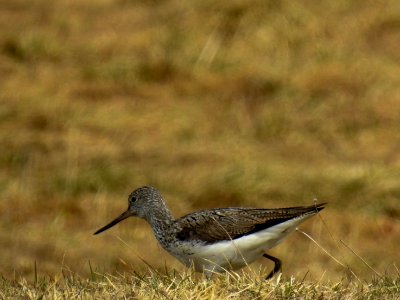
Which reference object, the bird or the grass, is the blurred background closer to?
the bird

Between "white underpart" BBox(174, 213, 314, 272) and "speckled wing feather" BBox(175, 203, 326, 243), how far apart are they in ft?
0.14

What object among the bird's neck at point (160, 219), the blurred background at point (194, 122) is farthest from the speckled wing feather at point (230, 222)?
the blurred background at point (194, 122)

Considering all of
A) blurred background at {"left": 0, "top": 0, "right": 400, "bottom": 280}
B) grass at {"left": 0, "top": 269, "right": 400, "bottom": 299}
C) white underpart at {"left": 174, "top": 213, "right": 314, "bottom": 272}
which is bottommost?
blurred background at {"left": 0, "top": 0, "right": 400, "bottom": 280}

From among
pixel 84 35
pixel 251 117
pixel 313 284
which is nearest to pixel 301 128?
pixel 251 117

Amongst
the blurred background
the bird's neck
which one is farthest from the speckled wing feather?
the blurred background

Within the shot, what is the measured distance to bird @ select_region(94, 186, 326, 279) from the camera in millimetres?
9445

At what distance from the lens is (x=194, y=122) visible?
1772cm

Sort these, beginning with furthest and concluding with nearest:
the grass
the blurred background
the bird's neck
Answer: the blurred background → the bird's neck → the grass

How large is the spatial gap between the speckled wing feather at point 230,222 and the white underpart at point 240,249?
42mm

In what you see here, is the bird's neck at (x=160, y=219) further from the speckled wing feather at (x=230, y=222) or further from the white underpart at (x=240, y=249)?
the white underpart at (x=240, y=249)

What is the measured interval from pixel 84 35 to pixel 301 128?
158 inches

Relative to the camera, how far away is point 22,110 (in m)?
17.9

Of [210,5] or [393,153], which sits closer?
[393,153]

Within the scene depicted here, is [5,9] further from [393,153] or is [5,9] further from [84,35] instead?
[393,153]
